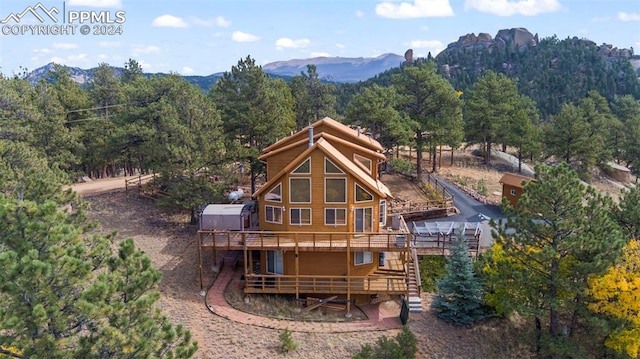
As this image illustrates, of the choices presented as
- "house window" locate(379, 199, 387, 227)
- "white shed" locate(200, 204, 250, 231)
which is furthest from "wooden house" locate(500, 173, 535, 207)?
"white shed" locate(200, 204, 250, 231)

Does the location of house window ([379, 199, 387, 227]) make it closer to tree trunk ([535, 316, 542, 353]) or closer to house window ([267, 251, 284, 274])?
house window ([267, 251, 284, 274])

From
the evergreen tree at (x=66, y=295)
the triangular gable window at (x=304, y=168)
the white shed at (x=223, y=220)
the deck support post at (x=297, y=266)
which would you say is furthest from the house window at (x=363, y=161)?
the evergreen tree at (x=66, y=295)

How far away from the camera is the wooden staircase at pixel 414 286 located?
19297 mm

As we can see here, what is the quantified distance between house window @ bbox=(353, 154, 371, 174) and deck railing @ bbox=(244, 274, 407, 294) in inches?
223

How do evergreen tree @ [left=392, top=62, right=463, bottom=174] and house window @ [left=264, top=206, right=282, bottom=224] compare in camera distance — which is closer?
house window @ [left=264, top=206, right=282, bottom=224]

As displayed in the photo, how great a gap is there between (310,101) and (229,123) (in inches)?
573

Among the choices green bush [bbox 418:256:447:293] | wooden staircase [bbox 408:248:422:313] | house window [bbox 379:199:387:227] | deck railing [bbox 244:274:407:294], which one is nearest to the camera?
wooden staircase [bbox 408:248:422:313]

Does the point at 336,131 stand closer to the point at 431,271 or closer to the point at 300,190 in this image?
the point at 300,190

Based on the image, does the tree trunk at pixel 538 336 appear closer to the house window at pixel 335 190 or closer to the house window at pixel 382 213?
the house window at pixel 382 213

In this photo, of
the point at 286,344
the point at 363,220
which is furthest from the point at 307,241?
the point at 286,344

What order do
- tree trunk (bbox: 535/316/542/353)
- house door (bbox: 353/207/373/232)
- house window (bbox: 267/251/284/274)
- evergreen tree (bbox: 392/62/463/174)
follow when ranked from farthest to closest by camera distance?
evergreen tree (bbox: 392/62/463/174)
house window (bbox: 267/251/284/274)
house door (bbox: 353/207/373/232)
tree trunk (bbox: 535/316/542/353)

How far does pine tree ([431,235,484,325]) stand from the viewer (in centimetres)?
1833

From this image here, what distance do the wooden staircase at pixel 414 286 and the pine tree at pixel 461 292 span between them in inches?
41.8

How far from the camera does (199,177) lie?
25641mm
